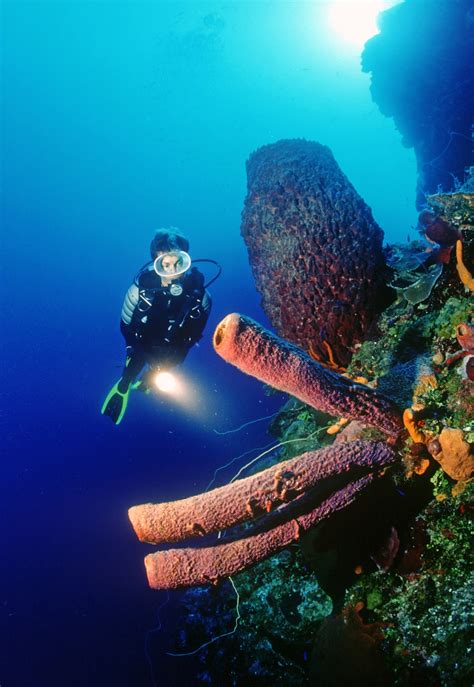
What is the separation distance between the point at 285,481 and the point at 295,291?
288 cm

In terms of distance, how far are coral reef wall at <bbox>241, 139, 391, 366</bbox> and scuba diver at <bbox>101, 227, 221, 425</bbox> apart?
60.3 inches

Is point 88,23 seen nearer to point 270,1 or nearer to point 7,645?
point 270,1

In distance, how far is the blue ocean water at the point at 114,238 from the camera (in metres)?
17.4

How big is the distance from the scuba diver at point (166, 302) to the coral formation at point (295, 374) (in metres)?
4.20

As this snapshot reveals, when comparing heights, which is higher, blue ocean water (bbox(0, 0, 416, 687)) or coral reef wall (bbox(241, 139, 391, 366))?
blue ocean water (bbox(0, 0, 416, 687))

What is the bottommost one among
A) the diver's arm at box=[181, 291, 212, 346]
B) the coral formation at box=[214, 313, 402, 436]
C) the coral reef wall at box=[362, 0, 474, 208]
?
the coral formation at box=[214, 313, 402, 436]

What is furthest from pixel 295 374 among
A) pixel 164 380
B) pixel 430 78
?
pixel 430 78

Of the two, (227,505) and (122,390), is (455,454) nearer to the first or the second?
(227,505)

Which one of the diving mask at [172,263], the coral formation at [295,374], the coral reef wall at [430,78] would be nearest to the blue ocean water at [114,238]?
the coral formation at [295,374]

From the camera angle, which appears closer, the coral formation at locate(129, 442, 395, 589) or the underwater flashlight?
the coral formation at locate(129, 442, 395, 589)

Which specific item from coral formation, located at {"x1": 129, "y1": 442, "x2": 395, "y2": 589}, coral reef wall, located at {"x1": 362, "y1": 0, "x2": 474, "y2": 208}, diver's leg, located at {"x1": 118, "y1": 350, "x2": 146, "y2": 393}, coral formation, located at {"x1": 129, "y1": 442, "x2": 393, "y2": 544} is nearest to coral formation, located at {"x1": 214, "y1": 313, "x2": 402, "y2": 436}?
coral formation, located at {"x1": 129, "y1": 442, "x2": 395, "y2": 589}

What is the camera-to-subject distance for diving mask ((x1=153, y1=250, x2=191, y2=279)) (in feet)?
19.3

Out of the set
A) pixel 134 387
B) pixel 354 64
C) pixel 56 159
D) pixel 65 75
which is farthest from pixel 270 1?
pixel 134 387

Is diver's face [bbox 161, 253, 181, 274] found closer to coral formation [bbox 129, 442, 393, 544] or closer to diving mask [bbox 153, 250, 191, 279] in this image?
diving mask [bbox 153, 250, 191, 279]
